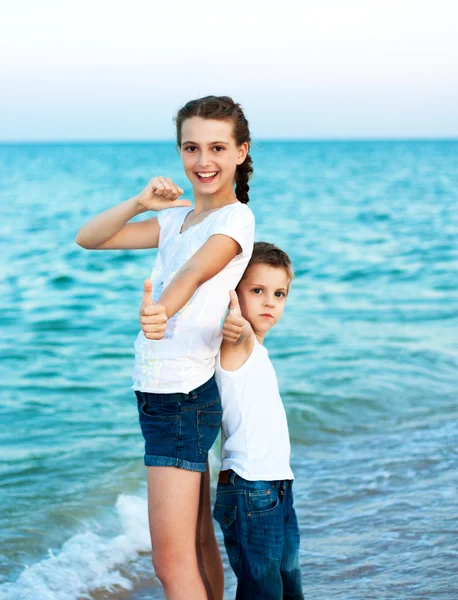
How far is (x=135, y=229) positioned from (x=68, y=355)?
566cm

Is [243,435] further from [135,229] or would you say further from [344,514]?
[344,514]

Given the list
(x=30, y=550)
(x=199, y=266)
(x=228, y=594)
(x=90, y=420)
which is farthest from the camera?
(x=90, y=420)

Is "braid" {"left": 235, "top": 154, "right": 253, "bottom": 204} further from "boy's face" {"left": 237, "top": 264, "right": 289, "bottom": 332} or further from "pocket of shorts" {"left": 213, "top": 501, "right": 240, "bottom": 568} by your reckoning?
"pocket of shorts" {"left": 213, "top": 501, "right": 240, "bottom": 568}

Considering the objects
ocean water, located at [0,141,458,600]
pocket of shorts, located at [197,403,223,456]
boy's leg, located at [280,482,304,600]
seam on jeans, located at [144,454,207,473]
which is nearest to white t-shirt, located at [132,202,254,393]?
pocket of shorts, located at [197,403,223,456]

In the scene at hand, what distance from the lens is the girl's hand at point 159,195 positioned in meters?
2.89

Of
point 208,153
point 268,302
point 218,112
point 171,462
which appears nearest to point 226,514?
point 171,462

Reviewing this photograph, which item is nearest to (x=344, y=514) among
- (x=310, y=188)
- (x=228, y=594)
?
(x=228, y=594)

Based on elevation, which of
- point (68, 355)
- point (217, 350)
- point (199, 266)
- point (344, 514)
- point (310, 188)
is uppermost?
point (199, 266)

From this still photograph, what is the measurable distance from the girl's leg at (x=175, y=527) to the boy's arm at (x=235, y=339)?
0.40 metres

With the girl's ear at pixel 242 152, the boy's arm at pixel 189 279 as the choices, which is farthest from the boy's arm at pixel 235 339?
the girl's ear at pixel 242 152

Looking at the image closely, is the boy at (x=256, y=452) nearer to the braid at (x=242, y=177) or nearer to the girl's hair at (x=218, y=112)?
the braid at (x=242, y=177)

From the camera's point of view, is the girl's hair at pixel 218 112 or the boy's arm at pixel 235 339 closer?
the boy's arm at pixel 235 339

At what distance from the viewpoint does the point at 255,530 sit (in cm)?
277

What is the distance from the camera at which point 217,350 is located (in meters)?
2.84
